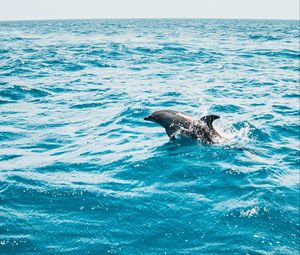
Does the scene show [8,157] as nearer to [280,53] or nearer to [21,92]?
[21,92]

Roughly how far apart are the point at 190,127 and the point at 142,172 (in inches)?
95.2

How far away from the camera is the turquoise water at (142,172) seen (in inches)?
231

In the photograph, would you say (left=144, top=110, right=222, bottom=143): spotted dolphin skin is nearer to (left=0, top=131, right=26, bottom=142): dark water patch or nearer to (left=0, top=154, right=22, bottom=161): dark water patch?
(left=0, top=154, right=22, bottom=161): dark water patch

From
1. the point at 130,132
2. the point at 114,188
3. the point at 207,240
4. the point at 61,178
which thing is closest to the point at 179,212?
the point at 207,240

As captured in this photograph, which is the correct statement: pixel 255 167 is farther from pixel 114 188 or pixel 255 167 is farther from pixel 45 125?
pixel 45 125

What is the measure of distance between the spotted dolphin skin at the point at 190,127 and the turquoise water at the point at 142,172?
300mm

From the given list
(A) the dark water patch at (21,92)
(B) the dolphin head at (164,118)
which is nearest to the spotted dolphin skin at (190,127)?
(B) the dolphin head at (164,118)

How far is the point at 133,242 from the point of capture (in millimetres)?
5703

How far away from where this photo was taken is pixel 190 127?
10320 mm

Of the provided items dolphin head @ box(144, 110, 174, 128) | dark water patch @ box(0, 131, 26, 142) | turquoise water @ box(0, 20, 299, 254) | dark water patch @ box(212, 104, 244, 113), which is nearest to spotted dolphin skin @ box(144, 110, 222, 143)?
dolphin head @ box(144, 110, 174, 128)

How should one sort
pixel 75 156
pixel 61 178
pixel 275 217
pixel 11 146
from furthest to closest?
pixel 11 146 < pixel 75 156 < pixel 61 178 < pixel 275 217

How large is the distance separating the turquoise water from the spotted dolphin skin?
0.30 m

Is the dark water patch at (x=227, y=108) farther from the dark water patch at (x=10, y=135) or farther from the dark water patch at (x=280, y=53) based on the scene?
the dark water patch at (x=280, y=53)

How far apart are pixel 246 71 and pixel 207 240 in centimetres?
2006
